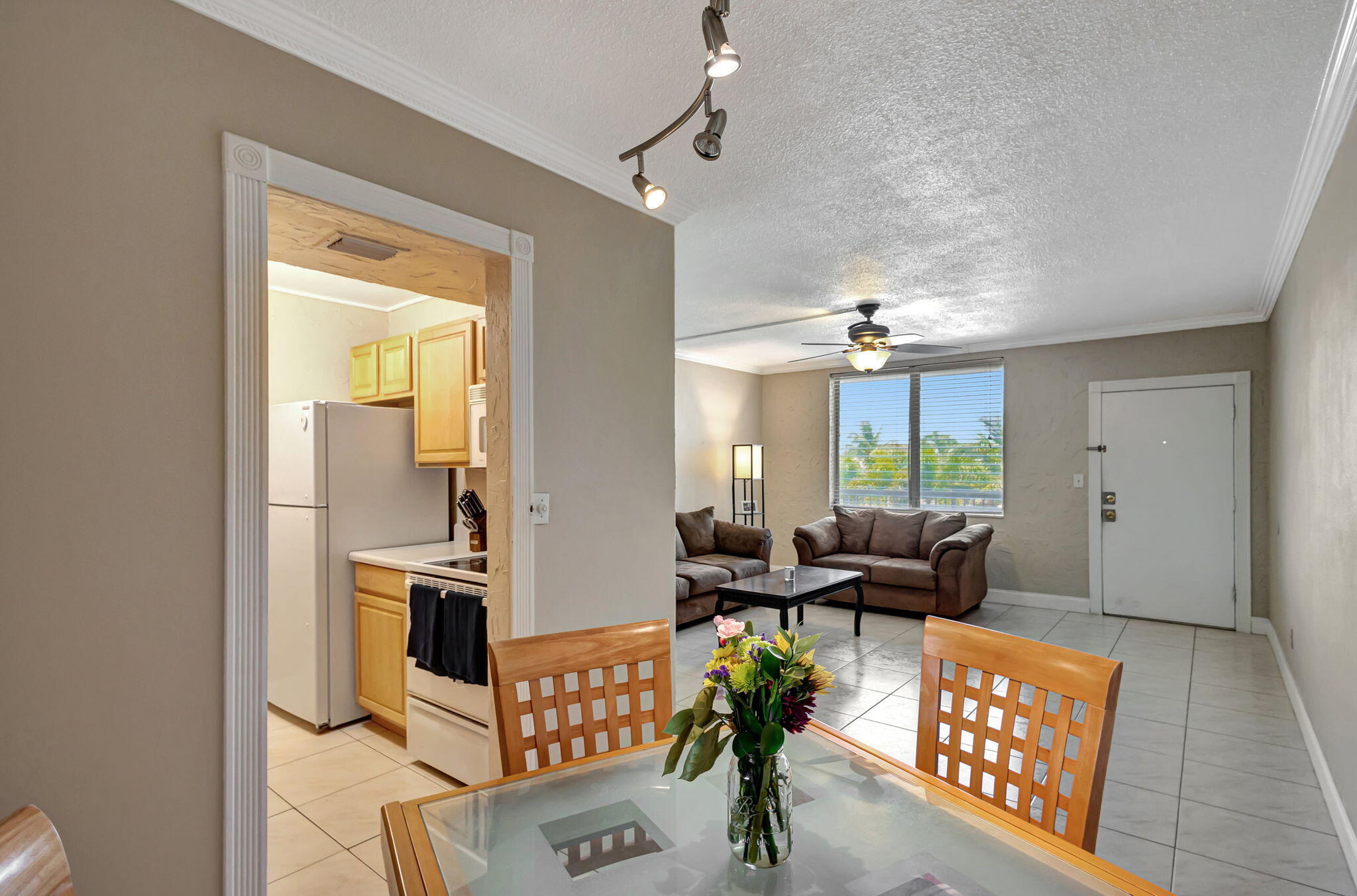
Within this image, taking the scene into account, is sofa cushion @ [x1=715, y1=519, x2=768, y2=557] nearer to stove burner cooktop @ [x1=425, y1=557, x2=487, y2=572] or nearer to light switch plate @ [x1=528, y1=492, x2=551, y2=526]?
stove burner cooktop @ [x1=425, y1=557, x2=487, y2=572]

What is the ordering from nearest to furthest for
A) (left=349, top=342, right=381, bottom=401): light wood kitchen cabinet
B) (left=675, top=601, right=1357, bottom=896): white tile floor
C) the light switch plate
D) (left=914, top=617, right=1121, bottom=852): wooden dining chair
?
(left=914, top=617, right=1121, bottom=852): wooden dining chair
(left=675, top=601, right=1357, bottom=896): white tile floor
the light switch plate
(left=349, top=342, right=381, bottom=401): light wood kitchen cabinet

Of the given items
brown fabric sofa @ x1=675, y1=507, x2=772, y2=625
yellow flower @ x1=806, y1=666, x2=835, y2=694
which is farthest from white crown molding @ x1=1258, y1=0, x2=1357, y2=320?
brown fabric sofa @ x1=675, y1=507, x2=772, y2=625

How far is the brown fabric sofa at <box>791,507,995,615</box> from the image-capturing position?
5656 mm

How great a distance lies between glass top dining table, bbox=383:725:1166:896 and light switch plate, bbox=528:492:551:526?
47.1 inches

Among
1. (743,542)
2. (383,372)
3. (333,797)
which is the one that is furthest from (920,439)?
(333,797)

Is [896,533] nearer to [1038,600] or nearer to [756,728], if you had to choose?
[1038,600]

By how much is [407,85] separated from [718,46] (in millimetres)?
1407

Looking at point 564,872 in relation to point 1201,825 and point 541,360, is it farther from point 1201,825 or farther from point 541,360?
point 1201,825

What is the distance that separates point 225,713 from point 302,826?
1.20 m

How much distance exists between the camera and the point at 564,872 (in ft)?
3.43

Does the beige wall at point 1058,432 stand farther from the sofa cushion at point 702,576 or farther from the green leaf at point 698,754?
the green leaf at point 698,754

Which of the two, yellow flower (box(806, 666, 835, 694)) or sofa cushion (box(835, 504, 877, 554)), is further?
sofa cushion (box(835, 504, 877, 554))

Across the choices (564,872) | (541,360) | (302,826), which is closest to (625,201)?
(541,360)

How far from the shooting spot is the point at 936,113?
2.30 meters
